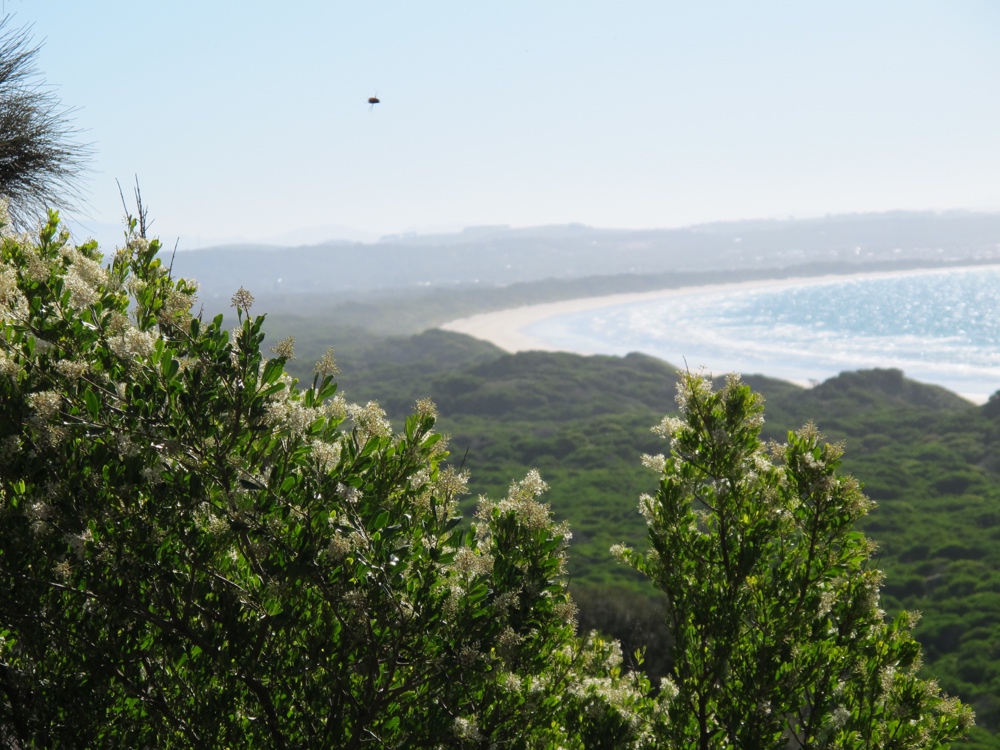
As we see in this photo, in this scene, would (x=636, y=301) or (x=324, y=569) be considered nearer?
(x=324, y=569)

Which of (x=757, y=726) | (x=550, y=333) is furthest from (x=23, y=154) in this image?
(x=550, y=333)

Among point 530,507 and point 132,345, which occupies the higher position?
point 132,345

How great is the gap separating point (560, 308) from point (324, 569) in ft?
426

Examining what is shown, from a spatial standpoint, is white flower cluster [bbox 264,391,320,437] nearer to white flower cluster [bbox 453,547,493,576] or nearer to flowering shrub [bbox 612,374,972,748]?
white flower cluster [bbox 453,547,493,576]

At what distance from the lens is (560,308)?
13275 cm

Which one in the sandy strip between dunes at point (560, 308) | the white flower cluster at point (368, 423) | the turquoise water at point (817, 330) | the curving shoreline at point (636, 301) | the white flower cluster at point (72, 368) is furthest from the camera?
the sandy strip between dunes at point (560, 308)

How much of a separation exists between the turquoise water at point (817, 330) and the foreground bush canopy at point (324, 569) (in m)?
54.8

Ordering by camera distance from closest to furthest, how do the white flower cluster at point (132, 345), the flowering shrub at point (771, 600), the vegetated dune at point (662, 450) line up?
the white flower cluster at point (132, 345), the flowering shrub at point (771, 600), the vegetated dune at point (662, 450)

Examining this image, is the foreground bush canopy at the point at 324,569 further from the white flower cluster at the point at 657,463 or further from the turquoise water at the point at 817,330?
the turquoise water at the point at 817,330

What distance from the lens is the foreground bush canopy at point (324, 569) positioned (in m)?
3.81

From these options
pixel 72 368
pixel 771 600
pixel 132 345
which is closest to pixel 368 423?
pixel 132 345

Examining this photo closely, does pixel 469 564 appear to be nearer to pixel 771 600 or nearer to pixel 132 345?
pixel 132 345

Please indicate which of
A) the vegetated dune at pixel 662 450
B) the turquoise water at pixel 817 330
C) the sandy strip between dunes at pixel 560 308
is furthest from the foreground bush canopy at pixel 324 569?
the sandy strip between dunes at pixel 560 308

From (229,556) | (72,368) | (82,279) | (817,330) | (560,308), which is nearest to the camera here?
(72,368)
